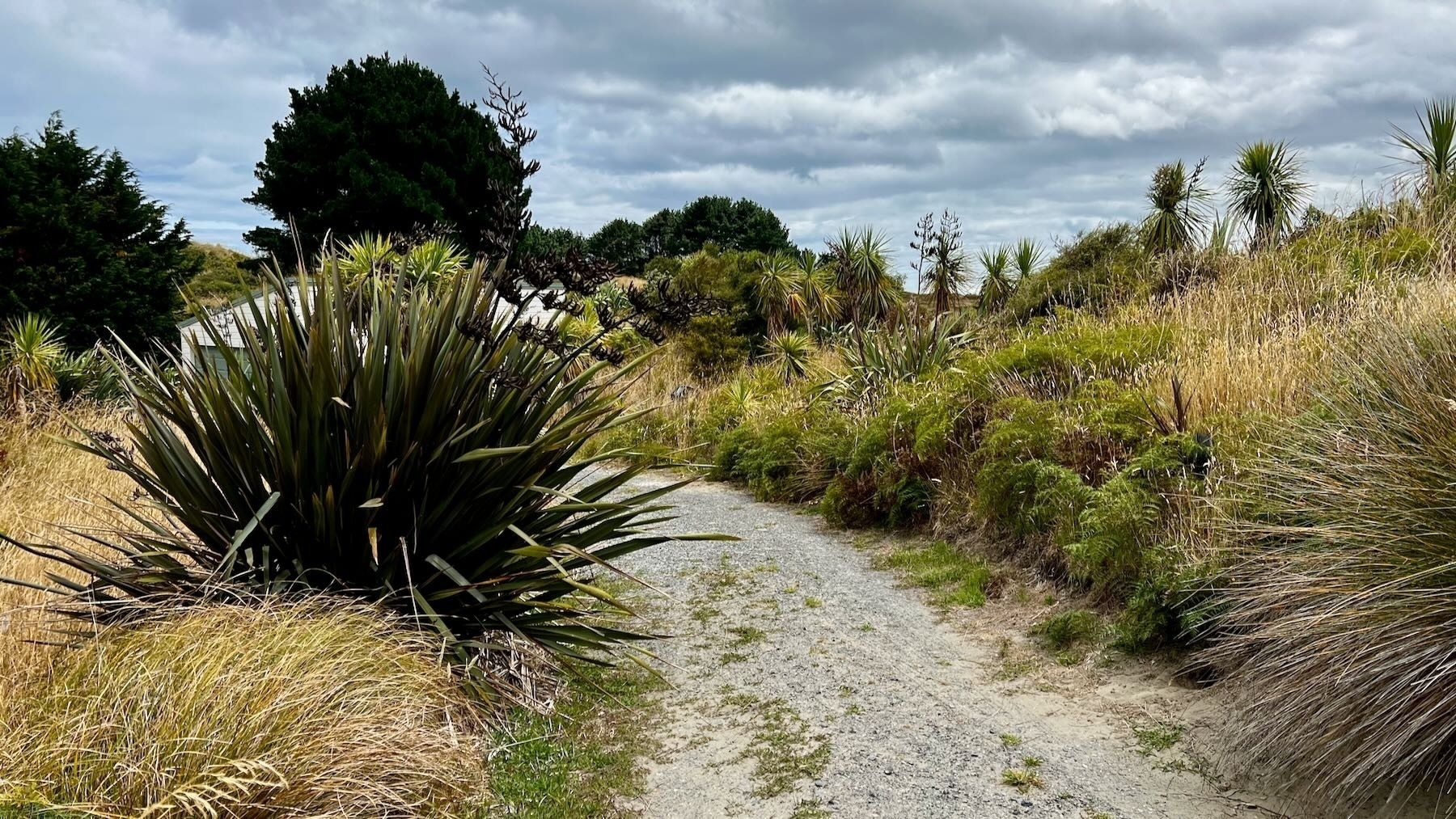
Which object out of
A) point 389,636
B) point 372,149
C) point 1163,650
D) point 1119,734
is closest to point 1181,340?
point 1163,650

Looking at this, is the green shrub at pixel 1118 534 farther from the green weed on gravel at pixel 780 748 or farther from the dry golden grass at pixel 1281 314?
the green weed on gravel at pixel 780 748

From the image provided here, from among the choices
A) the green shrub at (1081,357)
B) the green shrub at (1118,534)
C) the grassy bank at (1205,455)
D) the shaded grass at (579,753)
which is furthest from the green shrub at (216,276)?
the green shrub at (1118,534)

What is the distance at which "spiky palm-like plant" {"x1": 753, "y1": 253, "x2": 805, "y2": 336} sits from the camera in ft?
83.1

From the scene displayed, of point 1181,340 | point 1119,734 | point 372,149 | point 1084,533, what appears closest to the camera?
point 1119,734

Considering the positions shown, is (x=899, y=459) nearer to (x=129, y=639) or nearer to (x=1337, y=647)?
(x=1337, y=647)

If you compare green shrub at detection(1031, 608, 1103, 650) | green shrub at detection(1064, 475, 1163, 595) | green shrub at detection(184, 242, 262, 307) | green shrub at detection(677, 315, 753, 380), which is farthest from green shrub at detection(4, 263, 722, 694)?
green shrub at detection(184, 242, 262, 307)

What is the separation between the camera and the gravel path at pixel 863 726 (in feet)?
12.6

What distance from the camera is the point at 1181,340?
8.78m

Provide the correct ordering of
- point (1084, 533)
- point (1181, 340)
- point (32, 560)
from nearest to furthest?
point (1084, 533)
point (32, 560)
point (1181, 340)

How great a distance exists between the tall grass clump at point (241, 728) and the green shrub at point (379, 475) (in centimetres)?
44

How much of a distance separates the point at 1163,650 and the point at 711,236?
53.5m

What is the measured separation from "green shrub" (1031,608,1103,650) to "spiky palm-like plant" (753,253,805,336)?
63.7ft

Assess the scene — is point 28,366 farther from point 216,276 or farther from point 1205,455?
point 216,276

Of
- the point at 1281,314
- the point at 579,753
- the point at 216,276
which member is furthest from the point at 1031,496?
the point at 216,276
